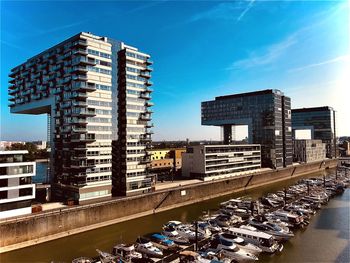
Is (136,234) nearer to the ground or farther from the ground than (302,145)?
nearer to the ground

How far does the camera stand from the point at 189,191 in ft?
228

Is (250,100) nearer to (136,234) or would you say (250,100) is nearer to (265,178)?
(265,178)

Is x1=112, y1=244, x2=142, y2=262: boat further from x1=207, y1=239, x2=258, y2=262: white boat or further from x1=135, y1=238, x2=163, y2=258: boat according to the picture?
x1=207, y1=239, x2=258, y2=262: white boat

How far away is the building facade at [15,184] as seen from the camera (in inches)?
1662

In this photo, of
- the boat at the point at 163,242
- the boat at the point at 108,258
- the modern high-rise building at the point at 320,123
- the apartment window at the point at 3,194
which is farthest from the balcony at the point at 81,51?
the modern high-rise building at the point at 320,123

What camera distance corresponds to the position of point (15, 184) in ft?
143

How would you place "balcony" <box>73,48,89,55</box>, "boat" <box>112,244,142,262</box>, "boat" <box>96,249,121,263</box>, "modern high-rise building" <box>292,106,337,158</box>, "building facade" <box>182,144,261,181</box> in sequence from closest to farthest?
"boat" <box>96,249,121,263</box>, "boat" <box>112,244,142,262</box>, "balcony" <box>73,48,89,55</box>, "building facade" <box>182,144,261,181</box>, "modern high-rise building" <box>292,106,337,158</box>

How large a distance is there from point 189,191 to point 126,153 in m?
18.9

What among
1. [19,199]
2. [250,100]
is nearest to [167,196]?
[19,199]

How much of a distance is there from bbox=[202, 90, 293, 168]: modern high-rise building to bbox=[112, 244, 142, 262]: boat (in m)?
93.1

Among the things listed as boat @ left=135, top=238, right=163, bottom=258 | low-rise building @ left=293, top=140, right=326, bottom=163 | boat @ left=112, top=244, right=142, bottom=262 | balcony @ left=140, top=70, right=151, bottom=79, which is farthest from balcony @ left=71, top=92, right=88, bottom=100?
low-rise building @ left=293, top=140, right=326, bottom=163

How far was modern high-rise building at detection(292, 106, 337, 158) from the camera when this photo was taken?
174 meters

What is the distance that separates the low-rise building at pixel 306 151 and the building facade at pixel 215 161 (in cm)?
5703

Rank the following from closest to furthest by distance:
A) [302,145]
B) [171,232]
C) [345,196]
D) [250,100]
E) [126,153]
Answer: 1. [171,232]
2. [126,153]
3. [345,196]
4. [250,100]
5. [302,145]
